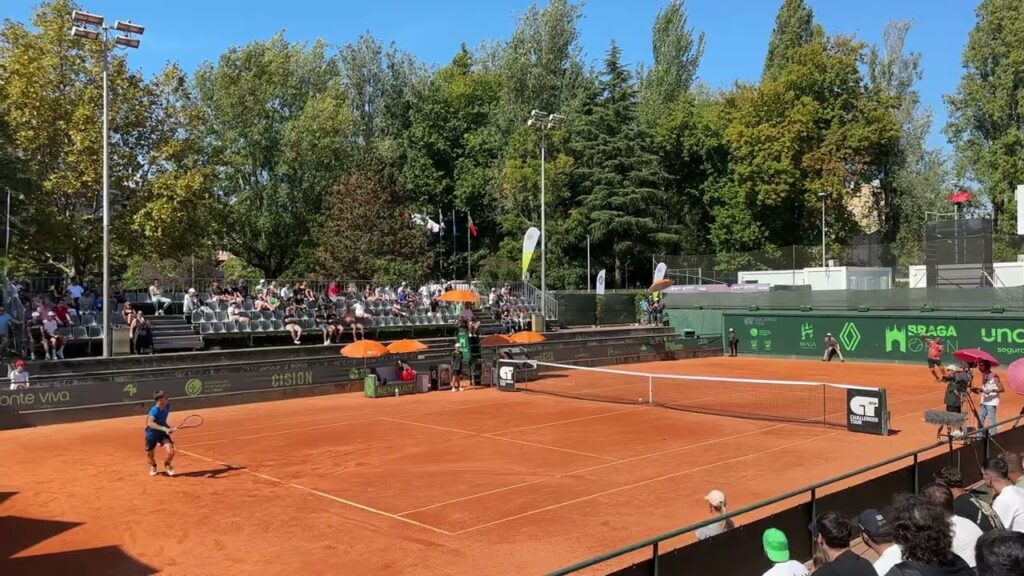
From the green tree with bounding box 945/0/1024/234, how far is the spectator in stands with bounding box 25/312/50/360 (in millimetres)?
57730

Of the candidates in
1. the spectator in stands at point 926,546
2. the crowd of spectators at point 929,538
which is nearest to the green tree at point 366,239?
the crowd of spectators at point 929,538

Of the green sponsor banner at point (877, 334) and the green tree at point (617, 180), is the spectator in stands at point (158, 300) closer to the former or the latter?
the green sponsor banner at point (877, 334)

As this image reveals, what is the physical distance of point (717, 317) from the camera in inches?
1833

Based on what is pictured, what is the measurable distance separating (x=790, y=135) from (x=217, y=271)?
160 ft

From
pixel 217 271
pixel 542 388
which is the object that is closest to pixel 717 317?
pixel 542 388

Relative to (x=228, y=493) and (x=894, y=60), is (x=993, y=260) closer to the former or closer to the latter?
(x=894, y=60)

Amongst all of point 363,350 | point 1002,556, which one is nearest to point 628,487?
point 1002,556

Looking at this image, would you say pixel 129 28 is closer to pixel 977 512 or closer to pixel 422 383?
pixel 422 383

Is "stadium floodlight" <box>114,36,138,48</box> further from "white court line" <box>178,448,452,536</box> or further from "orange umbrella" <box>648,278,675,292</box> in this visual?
"orange umbrella" <box>648,278,675,292</box>

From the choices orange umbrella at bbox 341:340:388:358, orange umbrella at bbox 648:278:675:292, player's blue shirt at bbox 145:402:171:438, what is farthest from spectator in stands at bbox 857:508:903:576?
orange umbrella at bbox 648:278:675:292

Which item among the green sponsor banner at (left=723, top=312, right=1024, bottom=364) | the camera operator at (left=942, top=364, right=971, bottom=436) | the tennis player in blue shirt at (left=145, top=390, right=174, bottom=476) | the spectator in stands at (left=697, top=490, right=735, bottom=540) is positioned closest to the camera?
the spectator in stands at (left=697, top=490, right=735, bottom=540)

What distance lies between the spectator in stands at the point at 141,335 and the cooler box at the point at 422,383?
983 cm

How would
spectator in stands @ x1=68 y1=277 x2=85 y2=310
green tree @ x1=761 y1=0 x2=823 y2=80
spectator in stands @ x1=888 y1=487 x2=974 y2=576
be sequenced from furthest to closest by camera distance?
green tree @ x1=761 y1=0 x2=823 y2=80 → spectator in stands @ x1=68 y1=277 x2=85 y2=310 → spectator in stands @ x1=888 y1=487 x2=974 y2=576

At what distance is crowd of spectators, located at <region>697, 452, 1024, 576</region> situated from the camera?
446 cm
